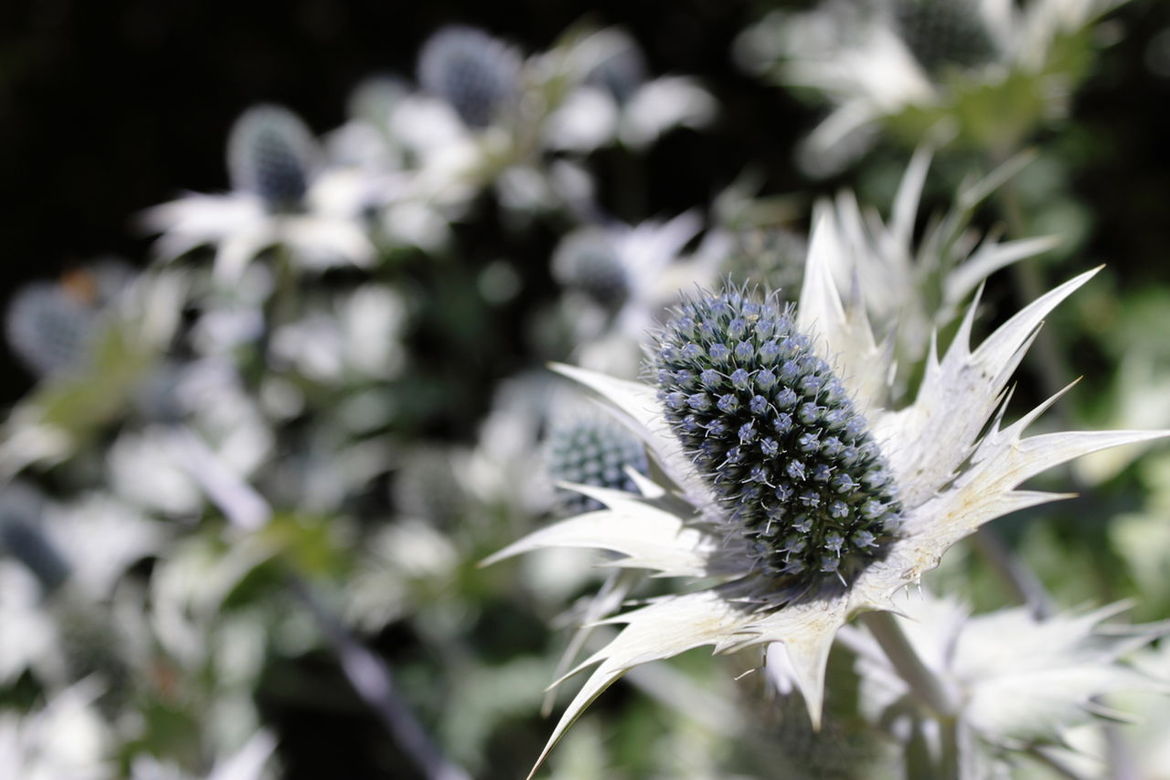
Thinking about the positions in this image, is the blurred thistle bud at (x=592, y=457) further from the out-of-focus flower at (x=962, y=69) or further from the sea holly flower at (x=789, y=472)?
the out-of-focus flower at (x=962, y=69)

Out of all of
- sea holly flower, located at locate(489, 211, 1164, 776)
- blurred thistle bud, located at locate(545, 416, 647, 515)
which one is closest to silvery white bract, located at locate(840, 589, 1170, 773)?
sea holly flower, located at locate(489, 211, 1164, 776)

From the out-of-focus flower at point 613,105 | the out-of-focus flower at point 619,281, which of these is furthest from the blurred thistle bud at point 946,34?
Result: the out-of-focus flower at point 613,105

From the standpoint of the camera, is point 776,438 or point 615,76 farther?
point 615,76

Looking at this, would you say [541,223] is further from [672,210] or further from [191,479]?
[191,479]

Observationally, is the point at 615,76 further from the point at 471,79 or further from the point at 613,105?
the point at 471,79

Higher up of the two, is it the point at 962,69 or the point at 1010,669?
the point at 962,69

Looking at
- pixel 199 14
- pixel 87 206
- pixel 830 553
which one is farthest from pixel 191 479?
pixel 830 553

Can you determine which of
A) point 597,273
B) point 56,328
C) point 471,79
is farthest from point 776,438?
Answer: point 56,328
